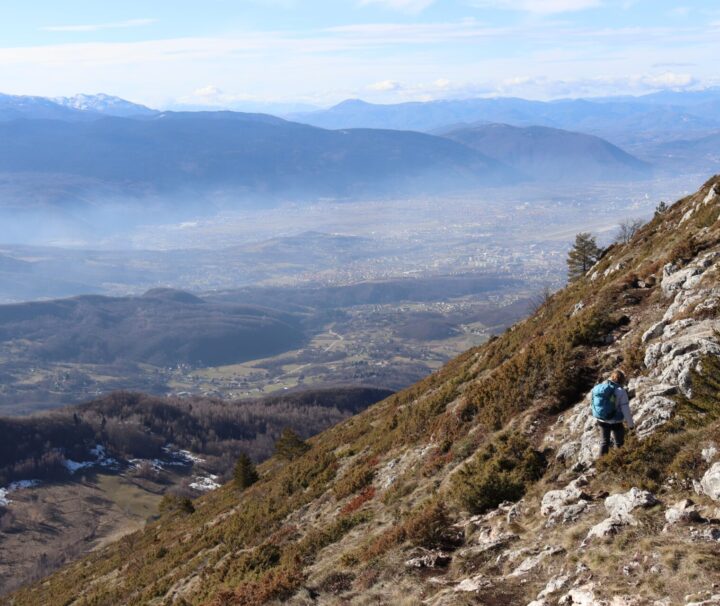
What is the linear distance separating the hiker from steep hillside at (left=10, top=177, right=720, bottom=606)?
0.44m

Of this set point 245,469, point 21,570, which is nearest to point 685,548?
point 245,469

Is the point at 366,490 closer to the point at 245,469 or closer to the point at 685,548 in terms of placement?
the point at 685,548

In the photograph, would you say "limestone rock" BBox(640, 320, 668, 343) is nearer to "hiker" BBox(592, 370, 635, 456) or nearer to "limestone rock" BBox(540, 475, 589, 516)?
"hiker" BBox(592, 370, 635, 456)

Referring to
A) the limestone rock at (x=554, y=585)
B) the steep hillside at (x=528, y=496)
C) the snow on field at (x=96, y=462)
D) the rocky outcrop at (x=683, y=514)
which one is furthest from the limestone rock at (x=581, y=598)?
the snow on field at (x=96, y=462)

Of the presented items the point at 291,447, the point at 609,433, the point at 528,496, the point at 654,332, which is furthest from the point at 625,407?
the point at 291,447

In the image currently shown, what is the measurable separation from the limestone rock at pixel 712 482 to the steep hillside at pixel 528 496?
0.03 meters

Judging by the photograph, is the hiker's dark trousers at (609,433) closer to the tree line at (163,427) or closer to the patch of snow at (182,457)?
the tree line at (163,427)

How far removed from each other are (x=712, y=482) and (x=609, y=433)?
299 centimetres

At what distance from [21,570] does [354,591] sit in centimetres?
8590

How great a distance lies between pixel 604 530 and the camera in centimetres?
1145

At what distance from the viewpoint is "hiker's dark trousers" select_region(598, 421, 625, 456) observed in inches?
553

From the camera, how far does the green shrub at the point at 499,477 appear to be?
49.8ft

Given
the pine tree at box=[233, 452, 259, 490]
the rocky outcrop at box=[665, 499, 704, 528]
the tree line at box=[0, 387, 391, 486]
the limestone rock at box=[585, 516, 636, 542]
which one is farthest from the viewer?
the tree line at box=[0, 387, 391, 486]

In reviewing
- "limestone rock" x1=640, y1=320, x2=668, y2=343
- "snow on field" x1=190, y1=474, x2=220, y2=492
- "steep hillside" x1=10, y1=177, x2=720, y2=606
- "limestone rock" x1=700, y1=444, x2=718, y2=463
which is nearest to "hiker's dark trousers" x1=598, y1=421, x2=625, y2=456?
"steep hillside" x1=10, y1=177, x2=720, y2=606
